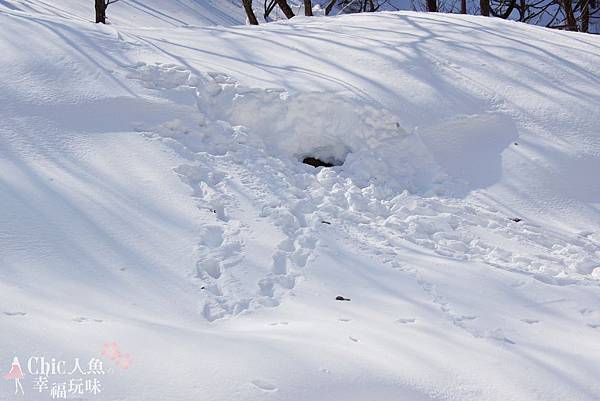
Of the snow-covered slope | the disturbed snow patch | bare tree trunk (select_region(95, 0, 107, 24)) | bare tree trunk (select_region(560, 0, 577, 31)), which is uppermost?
bare tree trunk (select_region(560, 0, 577, 31))

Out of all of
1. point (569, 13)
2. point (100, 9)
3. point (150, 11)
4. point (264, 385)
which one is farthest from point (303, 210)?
point (150, 11)

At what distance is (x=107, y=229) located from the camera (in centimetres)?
383

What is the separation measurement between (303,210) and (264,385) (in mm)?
2279

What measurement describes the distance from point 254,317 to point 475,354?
1.15m

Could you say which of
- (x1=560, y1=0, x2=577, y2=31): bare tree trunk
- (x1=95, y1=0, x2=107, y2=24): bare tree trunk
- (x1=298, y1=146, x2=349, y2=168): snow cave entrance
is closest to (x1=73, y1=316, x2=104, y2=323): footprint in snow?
(x1=298, y1=146, x2=349, y2=168): snow cave entrance

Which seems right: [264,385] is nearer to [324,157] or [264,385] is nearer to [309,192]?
[309,192]

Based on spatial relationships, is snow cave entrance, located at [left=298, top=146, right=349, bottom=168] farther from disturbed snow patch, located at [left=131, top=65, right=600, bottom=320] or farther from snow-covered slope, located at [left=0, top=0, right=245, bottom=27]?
snow-covered slope, located at [left=0, top=0, right=245, bottom=27]

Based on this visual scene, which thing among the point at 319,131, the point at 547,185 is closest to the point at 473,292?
the point at 547,185

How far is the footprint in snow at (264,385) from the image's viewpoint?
2286mm

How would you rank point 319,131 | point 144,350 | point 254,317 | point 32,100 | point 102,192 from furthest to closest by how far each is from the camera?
1. point 319,131
2. point 32,100
3. point 102,192
4. point 254,317
5. point 144,350

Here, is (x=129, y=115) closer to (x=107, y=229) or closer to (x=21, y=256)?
(x=107, y=229)

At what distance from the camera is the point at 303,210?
449 centimetres

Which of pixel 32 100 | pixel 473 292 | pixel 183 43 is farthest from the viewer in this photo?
pixel 183 43

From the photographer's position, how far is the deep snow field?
2.57 metres
